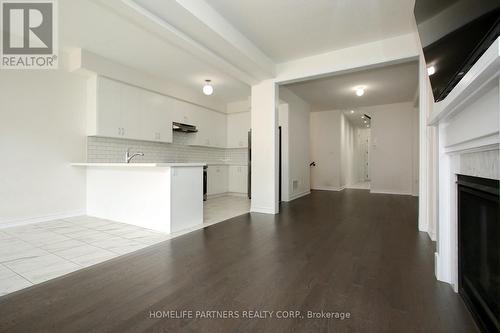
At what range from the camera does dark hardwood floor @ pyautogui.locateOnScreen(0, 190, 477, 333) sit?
1.32 meters

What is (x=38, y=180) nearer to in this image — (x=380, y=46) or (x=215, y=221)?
(x=215, y=221)

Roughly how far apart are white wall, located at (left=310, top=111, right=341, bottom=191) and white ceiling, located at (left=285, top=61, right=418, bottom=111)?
67 cm

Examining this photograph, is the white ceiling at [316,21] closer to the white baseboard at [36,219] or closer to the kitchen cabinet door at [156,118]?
the kitchen cabinet door at [156,118]

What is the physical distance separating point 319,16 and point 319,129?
5.39m

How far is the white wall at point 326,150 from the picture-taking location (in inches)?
301

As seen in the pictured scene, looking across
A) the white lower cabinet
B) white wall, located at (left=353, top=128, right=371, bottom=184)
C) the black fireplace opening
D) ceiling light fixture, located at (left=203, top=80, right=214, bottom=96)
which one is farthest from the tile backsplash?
white wall, located at (left=353, top=128, right=371, bottom=184)

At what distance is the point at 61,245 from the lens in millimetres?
2584

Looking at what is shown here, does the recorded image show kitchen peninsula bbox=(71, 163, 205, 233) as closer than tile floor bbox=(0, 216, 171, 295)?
No

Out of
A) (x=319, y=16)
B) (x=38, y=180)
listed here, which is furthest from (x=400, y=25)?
(x=38, y=180)

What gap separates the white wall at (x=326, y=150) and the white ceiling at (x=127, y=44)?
377 centimetres

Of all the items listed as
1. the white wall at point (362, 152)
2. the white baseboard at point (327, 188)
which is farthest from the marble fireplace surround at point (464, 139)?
the white wall at point (362, 152)

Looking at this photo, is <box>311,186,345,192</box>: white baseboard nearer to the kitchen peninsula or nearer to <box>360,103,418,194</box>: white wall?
<box>360,103,418,194</box>: white wall

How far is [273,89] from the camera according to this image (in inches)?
169

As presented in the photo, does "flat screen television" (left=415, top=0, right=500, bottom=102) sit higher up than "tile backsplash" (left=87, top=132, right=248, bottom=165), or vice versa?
"flat screen television" (left=415, top=0, right=500, bottom=102)
